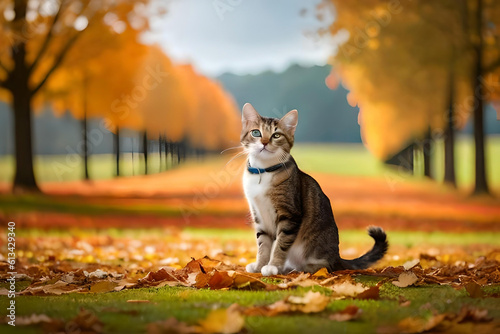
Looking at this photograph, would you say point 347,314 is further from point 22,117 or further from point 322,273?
point 22,117

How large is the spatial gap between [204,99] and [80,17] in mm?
7142

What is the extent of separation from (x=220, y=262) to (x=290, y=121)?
1319mm

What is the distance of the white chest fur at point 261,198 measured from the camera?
3.80m

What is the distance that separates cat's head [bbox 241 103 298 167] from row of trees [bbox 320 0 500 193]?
23.1ft

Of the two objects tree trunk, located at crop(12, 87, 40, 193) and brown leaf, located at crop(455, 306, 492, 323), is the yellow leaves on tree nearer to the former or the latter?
tree trunk, located at crop(12, 87, 40, 193)

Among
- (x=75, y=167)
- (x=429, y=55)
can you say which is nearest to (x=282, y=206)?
(x=429, y=55)

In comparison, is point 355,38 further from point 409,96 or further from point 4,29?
point 4,29

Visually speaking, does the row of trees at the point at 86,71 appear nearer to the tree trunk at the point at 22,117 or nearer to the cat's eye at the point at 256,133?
the tree trunk at the point at 22,117

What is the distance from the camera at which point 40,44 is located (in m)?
10.5

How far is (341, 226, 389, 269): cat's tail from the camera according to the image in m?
4.07

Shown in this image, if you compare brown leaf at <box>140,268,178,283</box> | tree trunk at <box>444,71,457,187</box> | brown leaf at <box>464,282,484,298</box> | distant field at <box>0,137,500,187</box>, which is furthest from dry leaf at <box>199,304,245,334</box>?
tree trunk at <box>444,71,457,187</box>

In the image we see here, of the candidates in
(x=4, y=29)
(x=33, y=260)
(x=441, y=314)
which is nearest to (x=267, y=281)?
(x=441, y=314)

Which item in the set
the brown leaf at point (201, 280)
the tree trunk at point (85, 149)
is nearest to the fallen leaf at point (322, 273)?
the brown leaf at point (201, 280)

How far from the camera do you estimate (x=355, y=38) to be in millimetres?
11164
